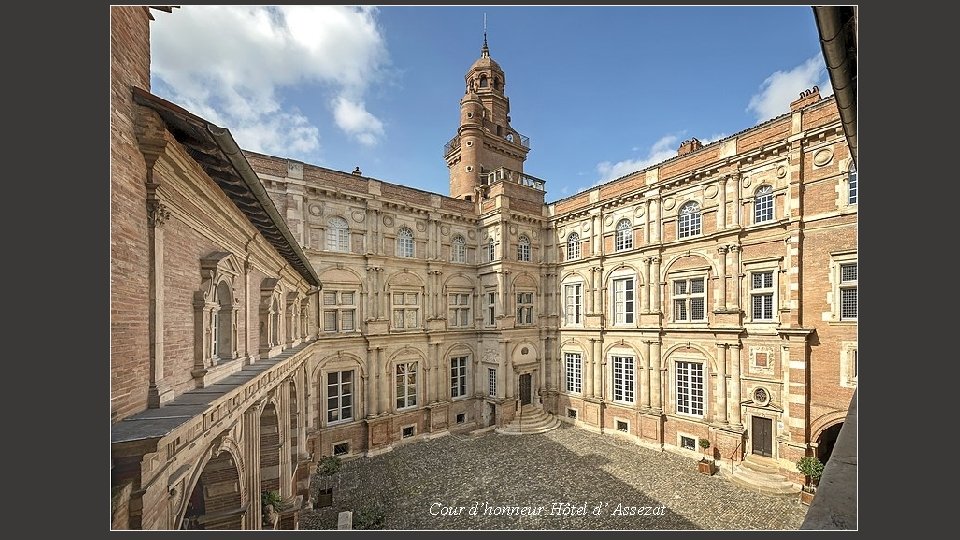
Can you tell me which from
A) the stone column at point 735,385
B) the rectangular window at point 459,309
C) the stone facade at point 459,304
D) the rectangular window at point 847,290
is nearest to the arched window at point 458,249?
the stone facade at point 459,304

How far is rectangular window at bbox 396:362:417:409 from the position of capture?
19.8m

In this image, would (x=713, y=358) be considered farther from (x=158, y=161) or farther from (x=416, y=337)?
(x=158, y=161)

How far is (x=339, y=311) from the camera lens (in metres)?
18.2

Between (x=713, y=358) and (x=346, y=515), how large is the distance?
53.3 ft

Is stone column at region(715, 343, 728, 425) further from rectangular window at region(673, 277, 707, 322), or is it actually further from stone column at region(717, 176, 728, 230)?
stone column at region(717, 176, 728, 230)

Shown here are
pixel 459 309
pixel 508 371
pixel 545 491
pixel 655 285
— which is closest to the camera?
pixel 545 491

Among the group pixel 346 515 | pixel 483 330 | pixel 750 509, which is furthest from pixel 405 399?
pixel 750 509

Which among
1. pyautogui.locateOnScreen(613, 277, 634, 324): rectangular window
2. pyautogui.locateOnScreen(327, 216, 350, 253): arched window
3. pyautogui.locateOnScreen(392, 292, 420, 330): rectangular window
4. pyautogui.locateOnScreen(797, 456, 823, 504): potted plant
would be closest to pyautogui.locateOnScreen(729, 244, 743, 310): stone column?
pyautogui.locateOnScreen(613, 277, 634, 324): rectangular window

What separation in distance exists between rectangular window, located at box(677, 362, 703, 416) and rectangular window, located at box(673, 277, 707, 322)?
7.42 ft

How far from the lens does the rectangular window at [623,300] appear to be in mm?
20031

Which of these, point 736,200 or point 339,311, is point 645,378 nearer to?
point 736,200

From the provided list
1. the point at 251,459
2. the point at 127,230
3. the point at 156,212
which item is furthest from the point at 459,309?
the point at 127,230

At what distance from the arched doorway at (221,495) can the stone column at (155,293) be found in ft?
8.82

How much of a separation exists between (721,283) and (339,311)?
59.6 feet
